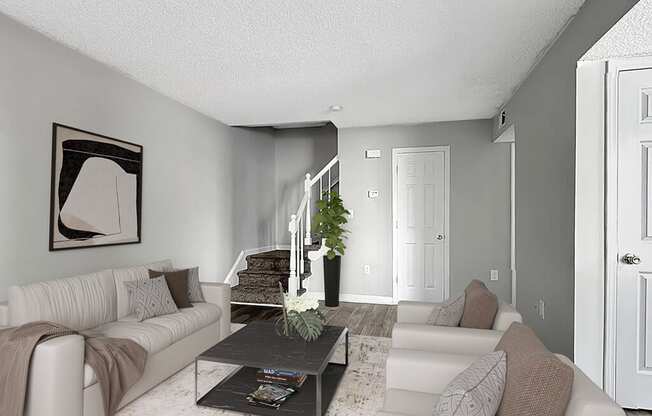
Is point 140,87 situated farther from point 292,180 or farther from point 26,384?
point 292,180

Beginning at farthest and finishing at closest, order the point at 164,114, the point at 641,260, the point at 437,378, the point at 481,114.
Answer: the point at 481,114, the point at 164,114, the point at 641,260, the point at 437,378

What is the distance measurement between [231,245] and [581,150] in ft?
14.8

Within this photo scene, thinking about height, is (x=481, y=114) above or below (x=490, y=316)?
above

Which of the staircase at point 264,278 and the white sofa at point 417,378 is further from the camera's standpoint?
the staircase at point 264,278

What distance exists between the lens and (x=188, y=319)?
297 cm

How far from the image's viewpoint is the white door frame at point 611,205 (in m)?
2.32

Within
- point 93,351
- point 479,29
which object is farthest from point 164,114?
point 479,29

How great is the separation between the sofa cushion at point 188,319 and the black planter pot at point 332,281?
76.4 inches

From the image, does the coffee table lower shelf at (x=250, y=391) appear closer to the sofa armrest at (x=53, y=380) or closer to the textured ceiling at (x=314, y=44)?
the sofa armrest at (x=53, y=380)

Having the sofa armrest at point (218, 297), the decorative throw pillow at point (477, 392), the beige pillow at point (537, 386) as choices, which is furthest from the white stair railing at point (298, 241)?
the beige pillow at point (537, 386)

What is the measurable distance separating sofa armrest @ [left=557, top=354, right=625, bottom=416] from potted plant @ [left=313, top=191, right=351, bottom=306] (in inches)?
152

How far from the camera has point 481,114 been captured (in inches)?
187

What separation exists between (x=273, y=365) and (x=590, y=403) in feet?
5.09

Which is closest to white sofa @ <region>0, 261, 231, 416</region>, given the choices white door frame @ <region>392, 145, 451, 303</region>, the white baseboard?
the white baseboard
